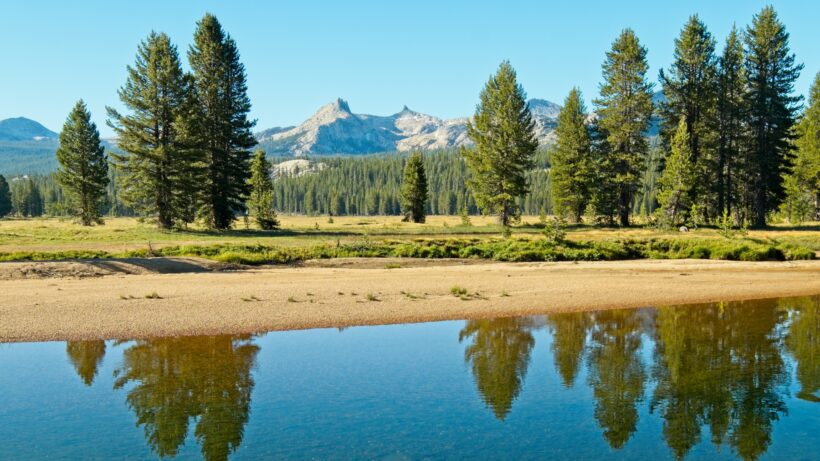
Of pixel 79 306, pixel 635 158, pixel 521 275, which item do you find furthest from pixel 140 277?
pixel 635 158

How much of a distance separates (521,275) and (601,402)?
17770mm

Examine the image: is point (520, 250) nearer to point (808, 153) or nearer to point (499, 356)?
point (499, 356)

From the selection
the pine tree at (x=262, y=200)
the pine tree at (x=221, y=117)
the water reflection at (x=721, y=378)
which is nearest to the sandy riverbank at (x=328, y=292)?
the water reflection at (x=721, y=378)

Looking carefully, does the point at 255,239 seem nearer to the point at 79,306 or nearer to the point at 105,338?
the point at 79,306

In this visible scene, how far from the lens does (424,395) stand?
1339 centimetres

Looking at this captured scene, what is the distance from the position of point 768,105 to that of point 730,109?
4394 millimetres

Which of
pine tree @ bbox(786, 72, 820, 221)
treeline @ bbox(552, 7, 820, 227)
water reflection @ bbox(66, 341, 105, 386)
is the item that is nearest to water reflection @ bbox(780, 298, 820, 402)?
water reflection @ bbox(66, 341, 105, 386)

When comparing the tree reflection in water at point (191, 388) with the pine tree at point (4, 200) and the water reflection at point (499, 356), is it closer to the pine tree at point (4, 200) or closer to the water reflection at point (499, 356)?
the water reflection at point (499, 356)

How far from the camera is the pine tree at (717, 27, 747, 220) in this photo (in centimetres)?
5562

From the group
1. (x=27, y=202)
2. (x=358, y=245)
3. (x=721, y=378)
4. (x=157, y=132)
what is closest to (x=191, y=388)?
(x=721, y=378)

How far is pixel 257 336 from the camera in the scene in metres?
A: 18.8

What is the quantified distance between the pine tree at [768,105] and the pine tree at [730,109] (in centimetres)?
114

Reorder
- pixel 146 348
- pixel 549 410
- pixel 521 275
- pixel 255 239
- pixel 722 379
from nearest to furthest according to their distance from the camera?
pixel 549 410 → pixel 722 379 → pixel 146 348 → pixel 521 275 → pixel 255 239

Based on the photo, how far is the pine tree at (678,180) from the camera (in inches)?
1987
